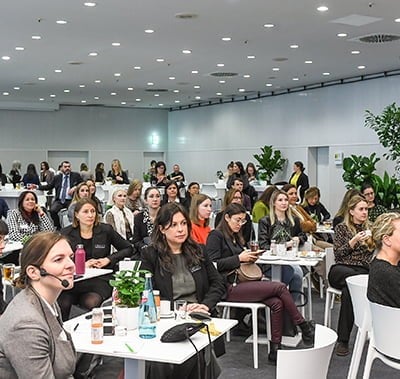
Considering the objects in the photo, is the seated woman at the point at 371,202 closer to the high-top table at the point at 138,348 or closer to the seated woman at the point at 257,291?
the seated woman at the point at 257,291

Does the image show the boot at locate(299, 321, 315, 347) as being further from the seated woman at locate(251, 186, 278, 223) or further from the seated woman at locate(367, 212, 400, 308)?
the seated woman at locate(251, 186, 278, 223)

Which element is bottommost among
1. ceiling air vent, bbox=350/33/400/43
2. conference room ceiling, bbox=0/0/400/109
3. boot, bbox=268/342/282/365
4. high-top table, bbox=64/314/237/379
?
boot, bbox=268/342/282/365

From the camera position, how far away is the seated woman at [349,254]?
5105 millimetres

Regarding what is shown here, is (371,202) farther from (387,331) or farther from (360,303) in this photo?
(387,331)

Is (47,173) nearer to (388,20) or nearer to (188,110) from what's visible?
(188,110)

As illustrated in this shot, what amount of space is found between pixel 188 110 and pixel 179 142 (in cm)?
126

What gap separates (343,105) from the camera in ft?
50.6

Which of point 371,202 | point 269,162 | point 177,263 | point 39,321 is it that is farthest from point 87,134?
point 39,321

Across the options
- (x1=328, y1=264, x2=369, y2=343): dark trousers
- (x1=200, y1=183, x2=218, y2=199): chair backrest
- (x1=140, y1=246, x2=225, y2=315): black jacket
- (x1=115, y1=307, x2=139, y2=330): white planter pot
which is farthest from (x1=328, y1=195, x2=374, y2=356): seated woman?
(x1=200, y1=183, x2=218, y2=199): chair backrest

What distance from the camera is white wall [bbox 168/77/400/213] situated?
1480 cm

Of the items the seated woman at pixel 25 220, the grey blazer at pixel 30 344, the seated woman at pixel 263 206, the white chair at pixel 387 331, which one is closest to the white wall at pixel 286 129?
the seated woman at pixel 263 206

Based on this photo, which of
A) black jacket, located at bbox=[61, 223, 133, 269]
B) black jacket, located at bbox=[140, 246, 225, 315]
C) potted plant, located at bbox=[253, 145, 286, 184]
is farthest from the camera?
potted plant, located at bbox=[253, 145, 286, 184]

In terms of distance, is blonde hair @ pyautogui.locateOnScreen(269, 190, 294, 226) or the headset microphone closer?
the headset microphone

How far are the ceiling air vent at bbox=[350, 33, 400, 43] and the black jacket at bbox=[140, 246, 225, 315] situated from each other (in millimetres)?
7181
